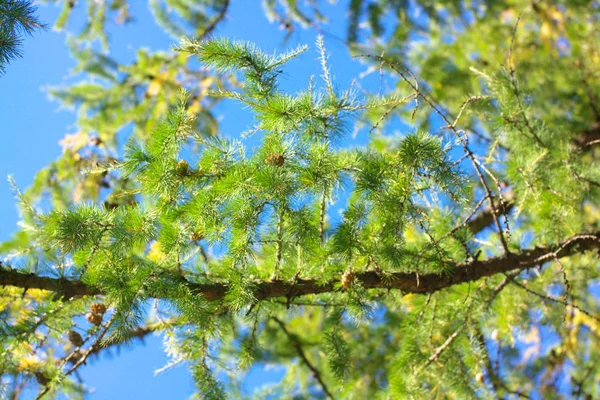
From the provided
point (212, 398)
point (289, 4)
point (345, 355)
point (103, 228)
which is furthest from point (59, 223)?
point (289, 4)

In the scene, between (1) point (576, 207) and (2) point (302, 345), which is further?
(2) point (302, 345)

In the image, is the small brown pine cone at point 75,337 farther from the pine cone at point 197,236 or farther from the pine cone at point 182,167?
the pine cone at point 182,167

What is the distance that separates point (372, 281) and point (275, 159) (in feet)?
1.50

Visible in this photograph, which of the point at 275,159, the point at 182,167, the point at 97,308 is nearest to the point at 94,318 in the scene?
the point at 97,308

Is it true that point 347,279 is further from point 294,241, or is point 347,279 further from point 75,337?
point 75,337

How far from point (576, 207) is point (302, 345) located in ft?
4.44

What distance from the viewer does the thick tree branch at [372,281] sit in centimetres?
147

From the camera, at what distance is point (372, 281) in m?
1.61

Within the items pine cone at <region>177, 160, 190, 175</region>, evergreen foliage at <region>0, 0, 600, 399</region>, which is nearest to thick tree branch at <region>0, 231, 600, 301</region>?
evergreen foliage at <region>0, 0, 600, 399</region>

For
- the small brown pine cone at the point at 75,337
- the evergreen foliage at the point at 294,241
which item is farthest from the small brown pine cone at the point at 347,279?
the small brown pine cone at the point at 75,337

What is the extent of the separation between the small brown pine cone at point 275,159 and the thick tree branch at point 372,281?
10.9 inches

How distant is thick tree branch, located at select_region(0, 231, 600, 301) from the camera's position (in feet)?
4.83

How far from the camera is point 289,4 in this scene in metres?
3.26

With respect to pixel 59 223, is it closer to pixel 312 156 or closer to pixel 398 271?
pixel 312 156
